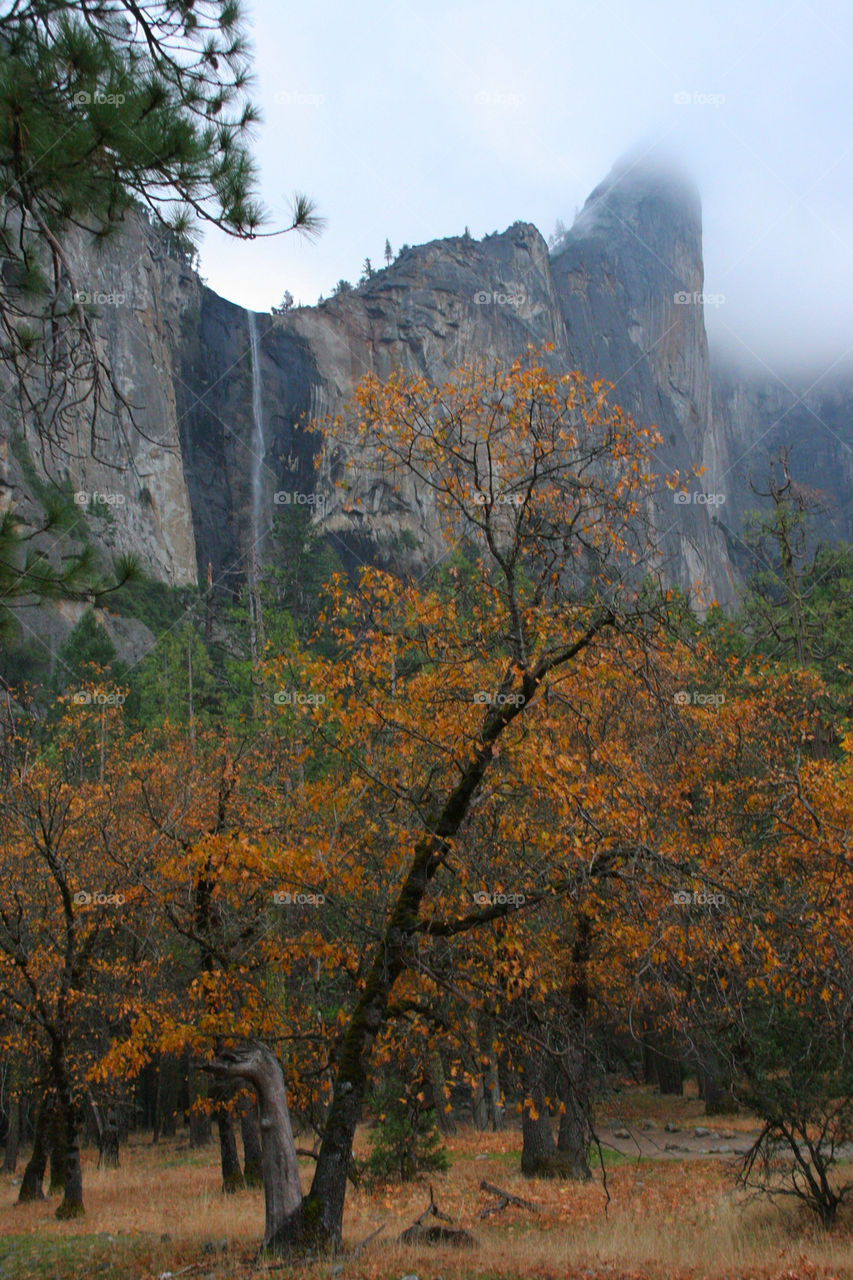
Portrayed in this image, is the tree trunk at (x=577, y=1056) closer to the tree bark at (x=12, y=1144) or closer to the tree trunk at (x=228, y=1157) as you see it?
the tree trunk at (x=228, y=1157)

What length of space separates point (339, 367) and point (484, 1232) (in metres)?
68.8

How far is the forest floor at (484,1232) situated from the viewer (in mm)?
8750

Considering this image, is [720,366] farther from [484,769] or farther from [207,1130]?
[484,769]

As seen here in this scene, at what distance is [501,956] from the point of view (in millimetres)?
9695

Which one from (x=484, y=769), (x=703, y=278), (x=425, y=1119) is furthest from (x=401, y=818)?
(x=703, y=278)

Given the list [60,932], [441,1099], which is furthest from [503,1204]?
[441,1099]

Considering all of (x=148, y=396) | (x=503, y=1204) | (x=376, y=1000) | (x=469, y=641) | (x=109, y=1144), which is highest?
(x=148, y=396)

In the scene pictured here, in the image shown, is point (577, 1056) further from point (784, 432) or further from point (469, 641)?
point (784, 432)

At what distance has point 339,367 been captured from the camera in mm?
73438

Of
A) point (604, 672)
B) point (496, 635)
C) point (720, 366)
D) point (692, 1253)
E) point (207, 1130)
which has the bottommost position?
point (207, 1130)

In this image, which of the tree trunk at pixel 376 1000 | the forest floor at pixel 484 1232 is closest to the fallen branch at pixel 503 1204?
the forest floor at pixel 484 1232

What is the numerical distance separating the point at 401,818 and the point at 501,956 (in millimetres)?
1906

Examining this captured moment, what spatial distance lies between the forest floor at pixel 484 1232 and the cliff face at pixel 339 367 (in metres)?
30.7

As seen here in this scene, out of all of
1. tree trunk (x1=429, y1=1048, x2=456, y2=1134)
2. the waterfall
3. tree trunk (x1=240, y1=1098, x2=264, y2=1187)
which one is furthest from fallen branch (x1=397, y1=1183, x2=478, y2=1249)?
the waterfall
